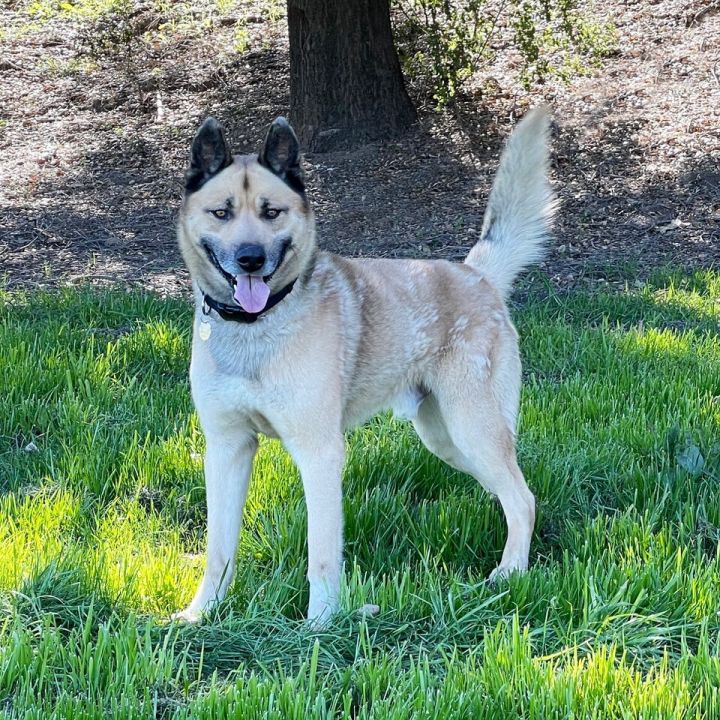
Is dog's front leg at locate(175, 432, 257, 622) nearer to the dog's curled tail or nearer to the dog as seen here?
the dog

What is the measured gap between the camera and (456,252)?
8.28 metres

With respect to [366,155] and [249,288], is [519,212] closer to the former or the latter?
[249,288]

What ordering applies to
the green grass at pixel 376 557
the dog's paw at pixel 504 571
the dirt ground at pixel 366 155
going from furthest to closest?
the dirt ground at pixel 366 155 < the dog's paw at pixel 504 571 < the green grass at pixel 376 557

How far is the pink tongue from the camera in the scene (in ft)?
11.5

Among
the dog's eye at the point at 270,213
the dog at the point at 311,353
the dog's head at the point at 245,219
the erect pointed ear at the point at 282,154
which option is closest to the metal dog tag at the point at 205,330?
the dog at the point at 311,353

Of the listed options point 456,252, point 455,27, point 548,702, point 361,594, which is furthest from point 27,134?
point 548,702

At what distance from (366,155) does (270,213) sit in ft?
22.4

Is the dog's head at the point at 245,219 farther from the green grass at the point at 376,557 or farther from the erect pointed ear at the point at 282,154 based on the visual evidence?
the green grass at the point at 376,557

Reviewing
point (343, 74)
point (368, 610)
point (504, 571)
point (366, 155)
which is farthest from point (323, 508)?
point (343, 74)

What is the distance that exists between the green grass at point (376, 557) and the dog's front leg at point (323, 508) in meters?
0.10

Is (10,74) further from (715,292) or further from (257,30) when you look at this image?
(715,292)

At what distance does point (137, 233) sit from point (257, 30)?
5151 mm

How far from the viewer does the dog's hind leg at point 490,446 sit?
3832 mm

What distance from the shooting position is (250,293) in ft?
11.5
